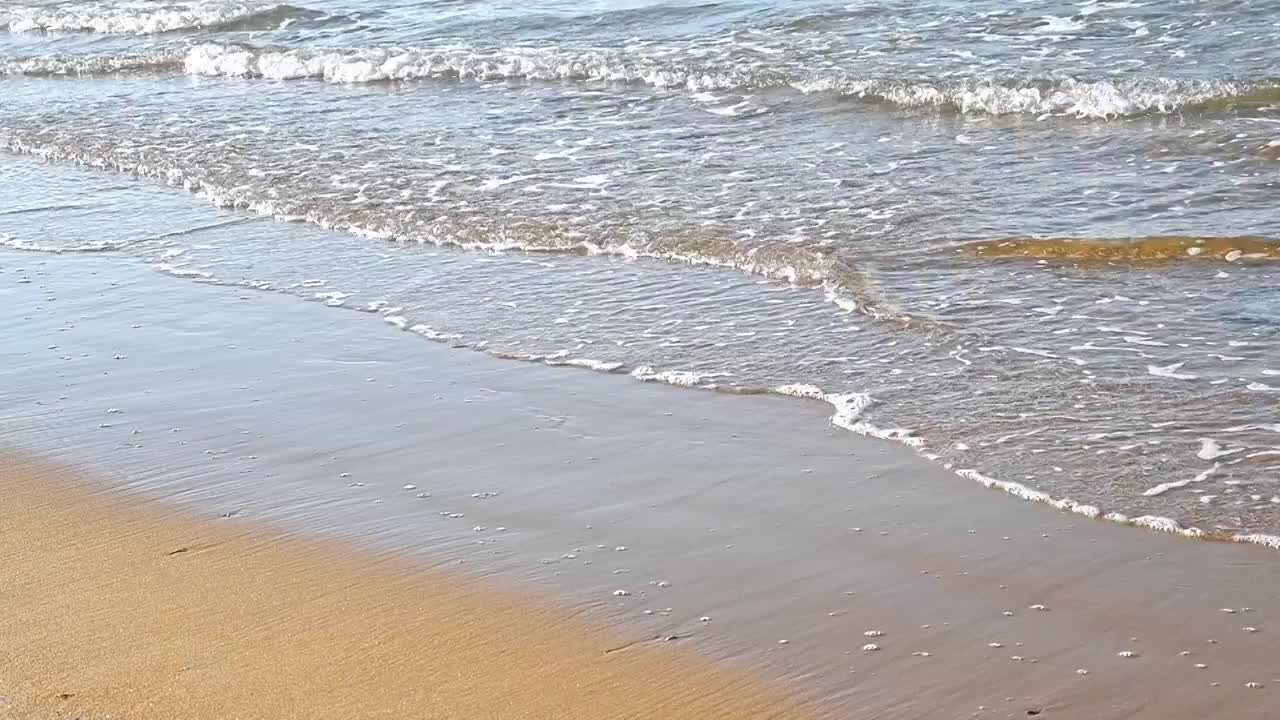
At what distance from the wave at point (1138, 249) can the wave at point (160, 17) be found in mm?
13259

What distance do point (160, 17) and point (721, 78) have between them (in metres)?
10.0

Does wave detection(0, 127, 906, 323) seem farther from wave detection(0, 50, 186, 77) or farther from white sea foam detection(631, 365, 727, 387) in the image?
wave detection(0, 50, 186, 77)

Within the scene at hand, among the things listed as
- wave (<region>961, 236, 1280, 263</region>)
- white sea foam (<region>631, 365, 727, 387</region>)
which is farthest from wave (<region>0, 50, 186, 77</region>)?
white sea foam (<region>631, 365, 727, 387</region>)

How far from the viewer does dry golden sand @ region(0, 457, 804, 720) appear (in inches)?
145

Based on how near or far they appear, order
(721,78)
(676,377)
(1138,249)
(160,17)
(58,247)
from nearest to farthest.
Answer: (676,377) → (1138,249) → (58,247) → (721,78) → (160,17)

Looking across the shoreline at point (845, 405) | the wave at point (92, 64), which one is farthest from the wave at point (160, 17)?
the shoreline at point (845, 405)

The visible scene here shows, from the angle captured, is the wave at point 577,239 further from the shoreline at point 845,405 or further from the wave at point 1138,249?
the wave at point 1138,249

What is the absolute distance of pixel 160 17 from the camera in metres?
19.6

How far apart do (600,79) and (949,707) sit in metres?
10.2

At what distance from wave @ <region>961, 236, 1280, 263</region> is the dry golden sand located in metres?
4.02

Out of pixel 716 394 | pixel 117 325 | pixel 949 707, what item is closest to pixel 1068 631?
pixel 949 707

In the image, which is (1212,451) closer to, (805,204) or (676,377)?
(676,377)

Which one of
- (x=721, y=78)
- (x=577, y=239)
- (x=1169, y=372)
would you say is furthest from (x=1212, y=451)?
(x=721, y=78)

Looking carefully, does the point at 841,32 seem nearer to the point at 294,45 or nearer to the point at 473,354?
the point at 294,45
